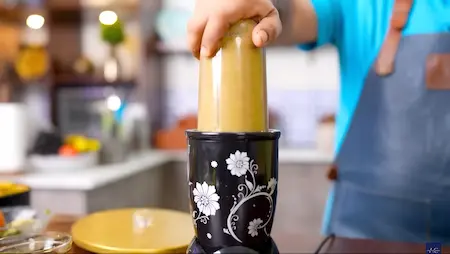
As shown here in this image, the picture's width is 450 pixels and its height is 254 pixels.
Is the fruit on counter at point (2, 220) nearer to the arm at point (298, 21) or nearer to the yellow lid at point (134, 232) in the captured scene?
the yellow lid at point (134, 232)

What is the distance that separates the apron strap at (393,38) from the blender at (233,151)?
456 millimetres

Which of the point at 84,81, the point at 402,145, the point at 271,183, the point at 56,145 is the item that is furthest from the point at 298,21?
the point at 84,81

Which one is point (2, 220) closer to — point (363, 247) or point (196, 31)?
point (196, 31)

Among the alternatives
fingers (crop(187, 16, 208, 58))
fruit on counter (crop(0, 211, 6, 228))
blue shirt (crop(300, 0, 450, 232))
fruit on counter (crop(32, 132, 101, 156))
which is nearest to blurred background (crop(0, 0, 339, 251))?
fruit on counter (crop(32, 132, 101, 156))

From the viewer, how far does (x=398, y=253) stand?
67 centimetres

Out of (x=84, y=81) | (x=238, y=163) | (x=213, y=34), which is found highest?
(x=84, y=81)

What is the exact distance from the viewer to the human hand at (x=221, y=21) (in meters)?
0.48

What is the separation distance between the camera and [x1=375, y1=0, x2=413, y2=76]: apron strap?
857 millimetres

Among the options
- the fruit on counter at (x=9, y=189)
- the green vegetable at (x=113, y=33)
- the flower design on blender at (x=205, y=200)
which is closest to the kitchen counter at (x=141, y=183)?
the green vegetable at (x=113, y=33)

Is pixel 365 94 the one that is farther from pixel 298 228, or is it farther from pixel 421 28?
pixel 298 228

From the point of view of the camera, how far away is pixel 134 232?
0.67 meters

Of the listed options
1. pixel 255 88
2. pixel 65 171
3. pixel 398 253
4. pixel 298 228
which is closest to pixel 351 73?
pixel 398 253

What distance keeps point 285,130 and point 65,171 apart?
1.28 meters

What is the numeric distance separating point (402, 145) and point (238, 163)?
0.47 metres
